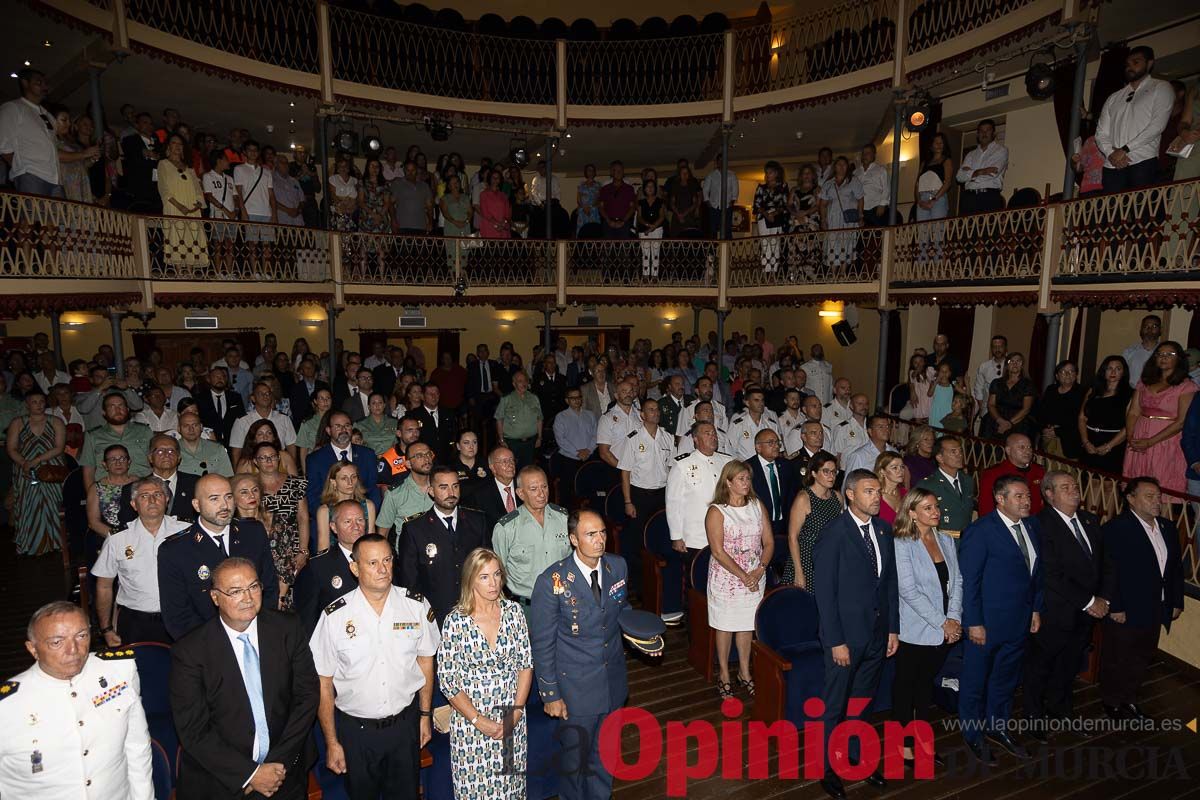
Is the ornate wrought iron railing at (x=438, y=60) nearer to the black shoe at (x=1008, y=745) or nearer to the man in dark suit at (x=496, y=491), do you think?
the man in dark suit at (x=496, y=491)

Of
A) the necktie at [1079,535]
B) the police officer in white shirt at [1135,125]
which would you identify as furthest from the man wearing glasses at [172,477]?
the police officer in white shirt at [1135,125]

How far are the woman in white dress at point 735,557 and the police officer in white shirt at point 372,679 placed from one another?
227 centimetres

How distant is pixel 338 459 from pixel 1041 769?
19.0ft

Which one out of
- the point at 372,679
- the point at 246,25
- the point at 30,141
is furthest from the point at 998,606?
the point at 246,25

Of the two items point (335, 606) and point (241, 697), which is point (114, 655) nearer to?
point (241, 697)

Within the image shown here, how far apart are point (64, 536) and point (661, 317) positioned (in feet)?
51.6

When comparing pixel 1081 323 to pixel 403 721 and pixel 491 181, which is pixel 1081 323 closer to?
pixel 491 181

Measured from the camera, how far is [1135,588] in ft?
16.6

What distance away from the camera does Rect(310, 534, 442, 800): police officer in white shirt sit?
10.9 ft

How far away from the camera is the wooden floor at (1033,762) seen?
430 cm

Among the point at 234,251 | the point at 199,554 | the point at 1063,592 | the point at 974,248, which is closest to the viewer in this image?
the point at 199,554

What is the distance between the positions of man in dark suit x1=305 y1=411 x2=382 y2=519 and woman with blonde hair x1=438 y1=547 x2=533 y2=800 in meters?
3.02

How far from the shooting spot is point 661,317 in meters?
20.3

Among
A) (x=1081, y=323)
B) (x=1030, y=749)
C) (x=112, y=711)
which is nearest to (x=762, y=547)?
(x=1030, y=749)
